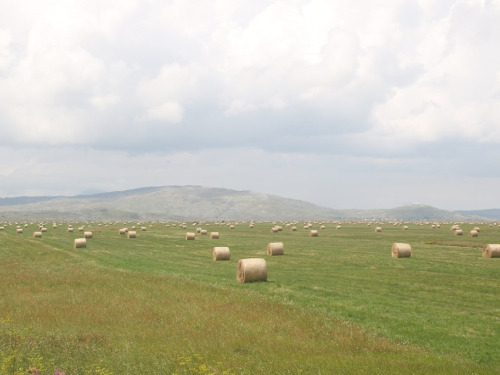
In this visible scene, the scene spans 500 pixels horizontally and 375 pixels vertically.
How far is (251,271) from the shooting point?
85.6 feet

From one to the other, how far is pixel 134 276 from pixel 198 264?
26.5 ft

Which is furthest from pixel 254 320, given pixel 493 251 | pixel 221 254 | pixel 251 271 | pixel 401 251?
pixel 493 251

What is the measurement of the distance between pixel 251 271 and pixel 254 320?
8.17 meters

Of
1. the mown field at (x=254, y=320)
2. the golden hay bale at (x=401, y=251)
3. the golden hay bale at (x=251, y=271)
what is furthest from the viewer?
the golden hay bale at (x=401, y=251)

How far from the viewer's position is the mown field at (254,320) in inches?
516

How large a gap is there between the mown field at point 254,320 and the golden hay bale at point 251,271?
0.60 metres

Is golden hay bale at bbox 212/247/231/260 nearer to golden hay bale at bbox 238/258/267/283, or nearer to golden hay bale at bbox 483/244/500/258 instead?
golden hay bale at bbox 238/258/267/283

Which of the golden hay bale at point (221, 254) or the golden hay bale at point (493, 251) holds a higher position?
the golden hay bale at point (493, 251)

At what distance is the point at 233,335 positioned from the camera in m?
15.9

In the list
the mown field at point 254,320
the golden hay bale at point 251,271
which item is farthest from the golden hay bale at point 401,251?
the golden hay bale at point 251,271

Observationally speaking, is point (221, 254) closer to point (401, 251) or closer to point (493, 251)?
point (401, 251)

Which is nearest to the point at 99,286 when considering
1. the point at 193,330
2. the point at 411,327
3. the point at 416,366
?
the point at 193,330

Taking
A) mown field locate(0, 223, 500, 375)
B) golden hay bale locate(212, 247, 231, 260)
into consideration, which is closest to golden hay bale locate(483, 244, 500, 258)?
mown field locate(0, 223, 500, 375)

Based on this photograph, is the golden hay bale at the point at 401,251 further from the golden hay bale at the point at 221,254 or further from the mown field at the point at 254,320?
the golden hay bale at the point at 221,254
